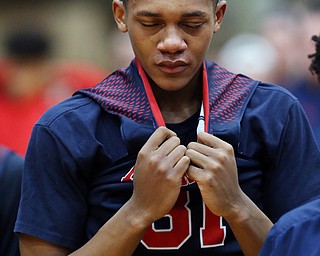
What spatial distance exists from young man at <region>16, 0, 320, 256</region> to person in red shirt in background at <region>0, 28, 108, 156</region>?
2.23 metres

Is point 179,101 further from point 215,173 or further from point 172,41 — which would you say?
point 215,173

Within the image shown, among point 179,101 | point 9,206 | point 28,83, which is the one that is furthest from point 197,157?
point 28,83

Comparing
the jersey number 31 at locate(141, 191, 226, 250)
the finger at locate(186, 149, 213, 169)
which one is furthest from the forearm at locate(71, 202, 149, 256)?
the finger at locate(186, 149, 213, 169)

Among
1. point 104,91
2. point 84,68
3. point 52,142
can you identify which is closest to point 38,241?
point 52,142

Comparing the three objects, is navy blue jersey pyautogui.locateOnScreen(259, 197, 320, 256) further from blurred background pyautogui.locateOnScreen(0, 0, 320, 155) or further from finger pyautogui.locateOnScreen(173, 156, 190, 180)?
blurred background pyautogui.locateOnScreen(0, 0, 320, 155)

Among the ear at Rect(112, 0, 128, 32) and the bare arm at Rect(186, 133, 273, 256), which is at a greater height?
the ear at Rect(112, 0, 128, 32)

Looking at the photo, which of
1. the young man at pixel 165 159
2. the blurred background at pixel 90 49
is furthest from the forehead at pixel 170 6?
the blurred background at pixel 90 49

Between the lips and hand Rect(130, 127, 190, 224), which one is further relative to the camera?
the lips

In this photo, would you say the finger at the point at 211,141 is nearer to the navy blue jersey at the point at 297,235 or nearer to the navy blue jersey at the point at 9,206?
the navy blue jersey at the point at 297,235

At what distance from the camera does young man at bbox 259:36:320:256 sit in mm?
2316

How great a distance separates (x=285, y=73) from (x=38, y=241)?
3.39m

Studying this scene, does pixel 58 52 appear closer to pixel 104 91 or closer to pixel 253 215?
pixel 104 91

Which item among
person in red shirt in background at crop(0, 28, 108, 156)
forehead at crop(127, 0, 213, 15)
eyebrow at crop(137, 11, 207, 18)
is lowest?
person in red shirt in background at crop(0, 28, 108, 156)

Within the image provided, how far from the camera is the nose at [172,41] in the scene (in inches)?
113
